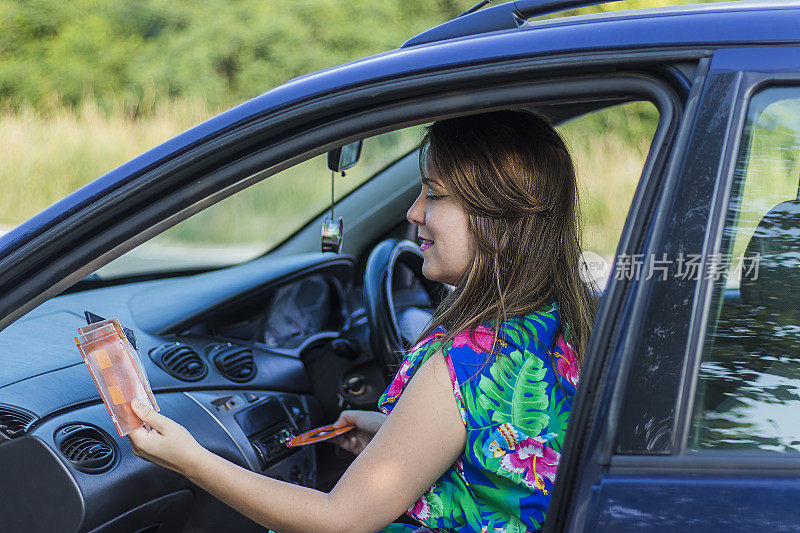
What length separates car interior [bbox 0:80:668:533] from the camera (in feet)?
5.16

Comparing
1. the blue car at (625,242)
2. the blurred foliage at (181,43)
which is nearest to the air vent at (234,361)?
the blue car at (625,242)

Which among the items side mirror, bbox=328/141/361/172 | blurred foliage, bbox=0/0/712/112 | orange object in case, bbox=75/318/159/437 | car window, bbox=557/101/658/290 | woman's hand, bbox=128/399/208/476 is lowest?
woman's hand, bbox=128/399/208/476

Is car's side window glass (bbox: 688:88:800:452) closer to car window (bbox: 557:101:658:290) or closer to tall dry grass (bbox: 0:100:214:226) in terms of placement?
car window (bbox: 557:101:658:290)

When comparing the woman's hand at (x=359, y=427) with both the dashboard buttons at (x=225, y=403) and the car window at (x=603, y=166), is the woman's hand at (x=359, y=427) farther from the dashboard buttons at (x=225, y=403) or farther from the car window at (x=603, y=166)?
the car window at (x=603, y=166)

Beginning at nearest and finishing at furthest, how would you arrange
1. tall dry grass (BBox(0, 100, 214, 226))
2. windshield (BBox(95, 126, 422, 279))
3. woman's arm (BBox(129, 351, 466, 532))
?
woman's arm (BBox(129, 351, 466, 532))
windshield (BBox(95, 126, 422, 279))
tall dry grass (BBox(0, 100, 214, 226))

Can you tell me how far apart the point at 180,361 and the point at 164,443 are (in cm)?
80

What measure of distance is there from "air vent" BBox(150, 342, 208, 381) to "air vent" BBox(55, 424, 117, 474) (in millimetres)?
315

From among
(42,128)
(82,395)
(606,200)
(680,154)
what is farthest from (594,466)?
(42,128)

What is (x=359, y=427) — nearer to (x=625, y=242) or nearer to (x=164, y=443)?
(x=164, y=443)

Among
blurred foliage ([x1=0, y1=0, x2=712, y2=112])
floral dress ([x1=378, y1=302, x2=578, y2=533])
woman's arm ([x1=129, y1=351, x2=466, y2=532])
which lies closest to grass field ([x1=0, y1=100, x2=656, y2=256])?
floral dress ([x1=378, y1=302, x2=578, y2=533])

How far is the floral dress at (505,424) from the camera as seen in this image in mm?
1179

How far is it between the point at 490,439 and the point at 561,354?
0.62ft

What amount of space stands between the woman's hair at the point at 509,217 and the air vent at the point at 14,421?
2.47 ft

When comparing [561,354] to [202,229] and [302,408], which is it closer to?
[302,408]
